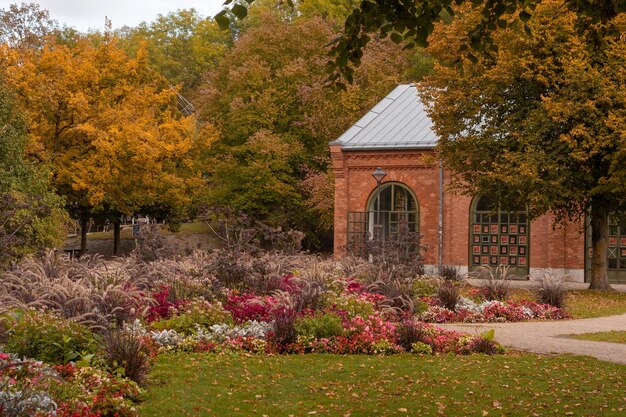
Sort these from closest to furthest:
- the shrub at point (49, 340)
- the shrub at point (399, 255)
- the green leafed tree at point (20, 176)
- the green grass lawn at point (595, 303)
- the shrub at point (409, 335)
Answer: the shrub at point (49, 340)
the shrub at point (409, 335)
the shrub at point (399, 255)
the green grass lawn at point (595, 303)
the green leafed tree at point (20, 176)

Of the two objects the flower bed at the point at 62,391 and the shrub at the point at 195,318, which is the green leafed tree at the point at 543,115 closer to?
the shrub at the point at 195,318

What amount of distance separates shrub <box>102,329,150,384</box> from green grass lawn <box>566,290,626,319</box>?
469 inches

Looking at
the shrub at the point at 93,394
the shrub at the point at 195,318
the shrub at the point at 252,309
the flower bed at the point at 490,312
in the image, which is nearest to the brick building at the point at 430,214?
the flower bed at the point at 490,312

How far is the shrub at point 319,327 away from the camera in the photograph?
12.4 meters

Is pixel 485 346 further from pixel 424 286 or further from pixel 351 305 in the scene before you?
pixel 424 286

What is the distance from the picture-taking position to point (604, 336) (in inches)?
595

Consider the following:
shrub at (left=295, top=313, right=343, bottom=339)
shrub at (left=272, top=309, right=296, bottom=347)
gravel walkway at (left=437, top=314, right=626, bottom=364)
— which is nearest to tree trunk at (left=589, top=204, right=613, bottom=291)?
gravel walkway at (left=437, top=314, right=626, bottom=364)

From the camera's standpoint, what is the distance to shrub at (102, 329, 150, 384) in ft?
30.5

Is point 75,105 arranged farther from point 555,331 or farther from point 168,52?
point 168,52

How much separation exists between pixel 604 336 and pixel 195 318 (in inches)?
281

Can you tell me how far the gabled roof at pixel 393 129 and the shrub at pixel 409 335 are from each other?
1991 centimetres

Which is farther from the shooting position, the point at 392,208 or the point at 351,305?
the point at 392,208

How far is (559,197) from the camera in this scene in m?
24.2

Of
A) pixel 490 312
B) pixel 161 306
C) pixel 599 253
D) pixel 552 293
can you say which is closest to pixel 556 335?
pixel 490 312
